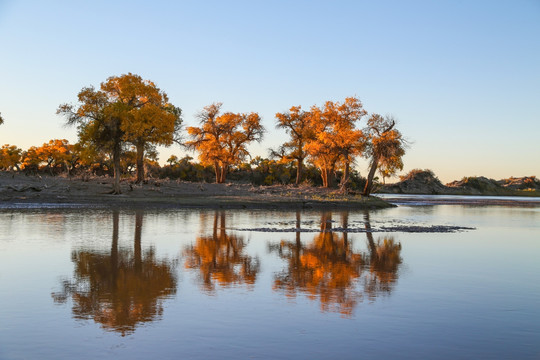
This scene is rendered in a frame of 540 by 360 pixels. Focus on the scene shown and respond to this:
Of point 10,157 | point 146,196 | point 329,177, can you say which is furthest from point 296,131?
point 10,157

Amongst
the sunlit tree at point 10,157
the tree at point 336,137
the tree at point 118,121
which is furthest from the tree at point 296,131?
the sunlit tree at point 10,157

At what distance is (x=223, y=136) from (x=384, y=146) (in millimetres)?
17884

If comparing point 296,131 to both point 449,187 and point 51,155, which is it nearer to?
point 51,155

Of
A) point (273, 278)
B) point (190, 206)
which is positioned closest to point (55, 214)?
point (190, 206)

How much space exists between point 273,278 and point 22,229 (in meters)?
11.7

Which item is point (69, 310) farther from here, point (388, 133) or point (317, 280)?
point (388, 133)

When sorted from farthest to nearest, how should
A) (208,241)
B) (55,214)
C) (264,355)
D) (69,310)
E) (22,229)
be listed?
(55,214) → (22,229) → (208,241) → (69,310) → (264,355)

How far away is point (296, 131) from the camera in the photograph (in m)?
60.0

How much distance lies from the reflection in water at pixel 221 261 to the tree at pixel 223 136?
124 feet

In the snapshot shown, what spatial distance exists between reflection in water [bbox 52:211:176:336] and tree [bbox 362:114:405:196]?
122 feet

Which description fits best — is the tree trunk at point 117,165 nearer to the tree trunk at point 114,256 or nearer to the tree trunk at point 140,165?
the tree trunk at point 140,165

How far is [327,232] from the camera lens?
21469 millimetres

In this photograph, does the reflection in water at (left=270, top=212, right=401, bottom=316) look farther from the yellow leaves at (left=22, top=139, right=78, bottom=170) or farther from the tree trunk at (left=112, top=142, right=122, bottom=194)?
the yellow leaves at (left=22, top=139, right=78, bottom=170)

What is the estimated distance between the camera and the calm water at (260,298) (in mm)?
6855
